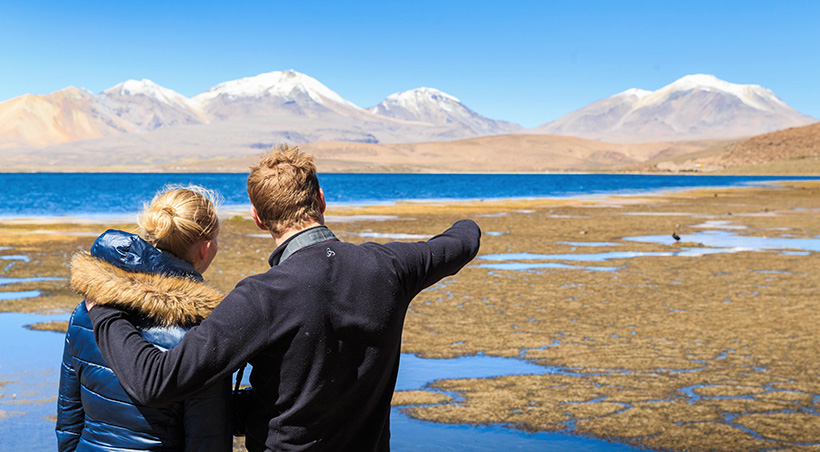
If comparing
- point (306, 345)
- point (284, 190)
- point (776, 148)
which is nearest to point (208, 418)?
point (306, 345)

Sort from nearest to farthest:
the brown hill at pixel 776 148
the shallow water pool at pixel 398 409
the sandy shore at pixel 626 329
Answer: the shallow water pool at pixel 398 409, the sandy shore at pixel 626 329, the brown hill at pixel 776 148

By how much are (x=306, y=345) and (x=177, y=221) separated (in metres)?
0.64

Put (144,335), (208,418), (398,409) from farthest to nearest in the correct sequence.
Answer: (398,409) → (208,418) → (144,335)

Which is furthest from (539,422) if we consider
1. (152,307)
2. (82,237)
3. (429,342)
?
(82,237)

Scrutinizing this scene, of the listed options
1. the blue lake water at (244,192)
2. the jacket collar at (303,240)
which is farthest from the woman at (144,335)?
the blue lake water at (244,192)

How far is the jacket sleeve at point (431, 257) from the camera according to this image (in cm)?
255

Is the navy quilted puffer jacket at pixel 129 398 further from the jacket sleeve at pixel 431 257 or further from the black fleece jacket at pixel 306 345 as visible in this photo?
the jacket sleeve at pixel 431 257

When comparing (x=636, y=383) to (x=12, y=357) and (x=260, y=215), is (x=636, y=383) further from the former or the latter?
(x=12, y=357)

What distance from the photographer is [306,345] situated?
233 centimetres

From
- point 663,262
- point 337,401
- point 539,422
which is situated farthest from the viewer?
point 663,262

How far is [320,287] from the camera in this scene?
2311mm

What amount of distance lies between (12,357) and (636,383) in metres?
6.58

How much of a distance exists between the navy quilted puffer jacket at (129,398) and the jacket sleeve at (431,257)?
0.64 meters

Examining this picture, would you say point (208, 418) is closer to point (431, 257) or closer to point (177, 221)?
point (177, 221)
